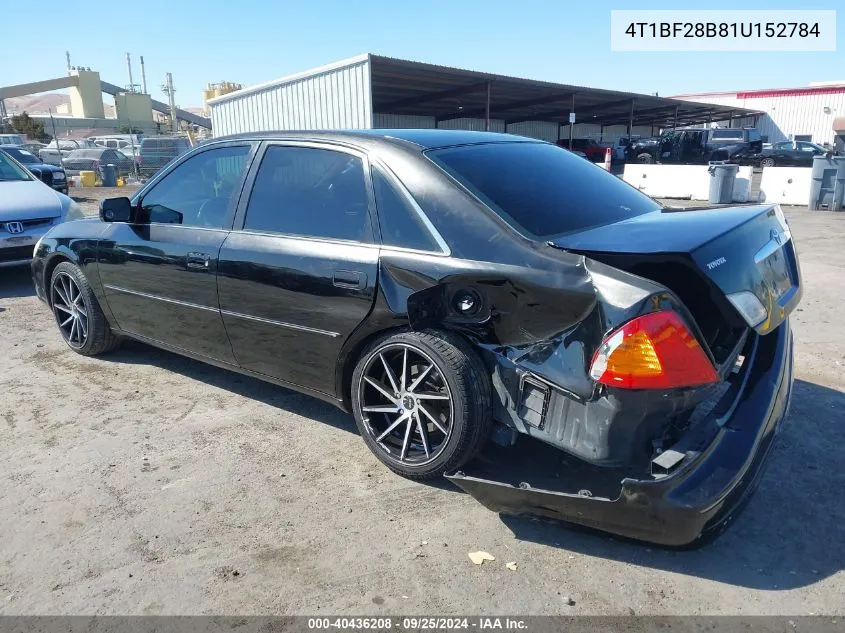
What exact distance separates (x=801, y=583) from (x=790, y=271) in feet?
4.46

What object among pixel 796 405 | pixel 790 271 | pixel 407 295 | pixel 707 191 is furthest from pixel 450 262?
pixel 707 191

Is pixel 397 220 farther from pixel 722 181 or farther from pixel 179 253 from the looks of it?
pixel 722 181

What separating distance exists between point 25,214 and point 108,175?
1910cm

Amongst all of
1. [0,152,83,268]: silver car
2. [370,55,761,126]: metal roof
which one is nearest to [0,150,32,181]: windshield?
[0,152,83,268]: silver car

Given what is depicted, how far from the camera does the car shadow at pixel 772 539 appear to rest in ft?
7.73

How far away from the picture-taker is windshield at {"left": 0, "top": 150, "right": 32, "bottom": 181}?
783 cm

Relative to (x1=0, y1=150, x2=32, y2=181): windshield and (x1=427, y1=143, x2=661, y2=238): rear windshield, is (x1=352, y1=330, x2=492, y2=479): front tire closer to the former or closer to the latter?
(x1=427, y1=143, x2=661, y2=238): rear windshield

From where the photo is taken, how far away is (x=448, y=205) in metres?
2.76

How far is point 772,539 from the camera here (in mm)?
2521

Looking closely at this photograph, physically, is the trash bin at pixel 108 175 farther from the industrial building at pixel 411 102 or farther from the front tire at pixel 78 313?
the front tire at pixel 78 313

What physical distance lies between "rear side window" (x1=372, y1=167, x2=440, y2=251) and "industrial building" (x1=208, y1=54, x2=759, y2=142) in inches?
208

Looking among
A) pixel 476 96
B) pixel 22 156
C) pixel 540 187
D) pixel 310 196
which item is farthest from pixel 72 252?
pixel 476 96

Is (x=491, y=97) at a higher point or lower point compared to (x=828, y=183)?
higher

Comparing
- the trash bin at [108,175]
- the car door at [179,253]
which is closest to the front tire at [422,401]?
the car door at [179,253]
